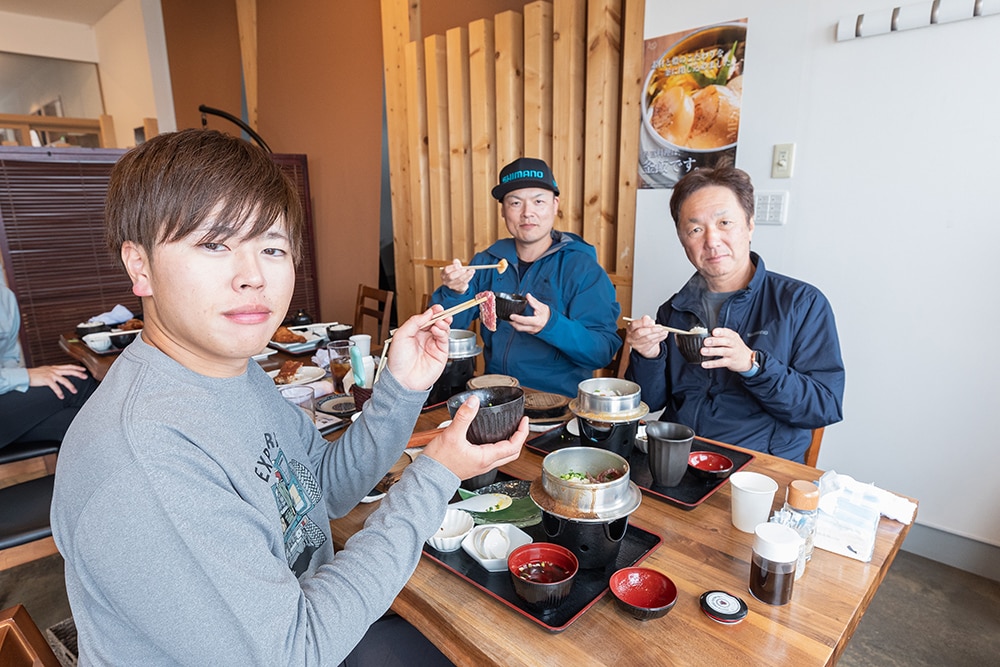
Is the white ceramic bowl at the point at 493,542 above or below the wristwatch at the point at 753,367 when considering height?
below

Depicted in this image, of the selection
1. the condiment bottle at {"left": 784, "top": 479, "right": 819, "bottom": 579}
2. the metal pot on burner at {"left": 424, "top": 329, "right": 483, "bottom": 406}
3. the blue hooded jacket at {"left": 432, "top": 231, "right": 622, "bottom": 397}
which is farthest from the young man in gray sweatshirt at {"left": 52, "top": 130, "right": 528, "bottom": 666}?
the blue hooded jacket at {"left": 432, "top": 231, "right": 622, "bottom": 397}

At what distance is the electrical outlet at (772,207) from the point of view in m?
2.43

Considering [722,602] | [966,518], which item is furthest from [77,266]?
[966,518]

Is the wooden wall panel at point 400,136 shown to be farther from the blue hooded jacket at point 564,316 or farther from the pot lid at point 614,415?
the pot lid at point 614,415

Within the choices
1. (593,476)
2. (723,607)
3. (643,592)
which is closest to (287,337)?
(593,476)

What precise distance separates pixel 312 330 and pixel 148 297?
6.71 feet

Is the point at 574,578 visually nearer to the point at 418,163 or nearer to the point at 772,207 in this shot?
the point at 772,207

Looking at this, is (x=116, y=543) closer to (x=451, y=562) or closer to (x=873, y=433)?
(x=451, y=562)

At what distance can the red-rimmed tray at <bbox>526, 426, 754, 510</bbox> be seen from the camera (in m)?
1.18

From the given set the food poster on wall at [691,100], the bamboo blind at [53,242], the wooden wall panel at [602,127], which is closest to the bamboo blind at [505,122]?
the wooden wall panel at [602,127]

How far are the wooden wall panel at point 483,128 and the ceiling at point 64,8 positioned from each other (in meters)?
5.73

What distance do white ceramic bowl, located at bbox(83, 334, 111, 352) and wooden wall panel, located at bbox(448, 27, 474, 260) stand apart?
83.0 inches

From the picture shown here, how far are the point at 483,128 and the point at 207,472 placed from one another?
320 cm

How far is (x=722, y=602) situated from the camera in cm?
85
